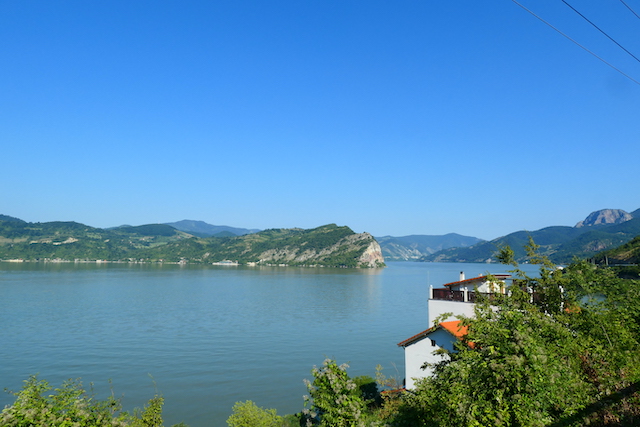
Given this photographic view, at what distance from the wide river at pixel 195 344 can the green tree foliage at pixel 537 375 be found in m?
10.2

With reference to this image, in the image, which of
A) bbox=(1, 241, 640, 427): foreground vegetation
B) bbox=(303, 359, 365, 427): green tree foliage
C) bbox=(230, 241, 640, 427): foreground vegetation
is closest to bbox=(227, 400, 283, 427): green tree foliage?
bbox=(1, 241, 640, 427): foreground vegetation

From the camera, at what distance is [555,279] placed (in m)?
19.7

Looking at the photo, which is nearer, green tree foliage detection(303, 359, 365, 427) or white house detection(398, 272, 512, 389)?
green tree foliage detection(303, 359, 365, 427)

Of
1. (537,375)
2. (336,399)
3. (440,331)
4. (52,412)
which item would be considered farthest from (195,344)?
(537,375)

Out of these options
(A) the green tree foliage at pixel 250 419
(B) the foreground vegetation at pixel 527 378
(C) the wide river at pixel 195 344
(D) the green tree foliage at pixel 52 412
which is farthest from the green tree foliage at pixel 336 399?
(C) the wide river at pixel 195 344

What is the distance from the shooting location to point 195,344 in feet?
154

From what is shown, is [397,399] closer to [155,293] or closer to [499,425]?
[499,425]

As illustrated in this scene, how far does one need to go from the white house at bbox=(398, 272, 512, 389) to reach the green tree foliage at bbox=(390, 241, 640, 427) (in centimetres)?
490

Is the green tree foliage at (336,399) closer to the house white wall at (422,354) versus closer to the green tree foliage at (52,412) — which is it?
the green tree foliage at (52,412)

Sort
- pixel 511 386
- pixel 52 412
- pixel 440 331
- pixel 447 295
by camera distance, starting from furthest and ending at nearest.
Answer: pixel 447 295 < pixel 440 331 < pixel 52 412 < pixel 511 386

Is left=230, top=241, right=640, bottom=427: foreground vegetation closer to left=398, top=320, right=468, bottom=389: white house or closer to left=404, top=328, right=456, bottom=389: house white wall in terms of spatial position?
left=398, top=320, right=468, bottom=389: white house

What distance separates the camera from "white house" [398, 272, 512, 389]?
74.1 ft

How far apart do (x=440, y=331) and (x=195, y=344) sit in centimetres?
3278

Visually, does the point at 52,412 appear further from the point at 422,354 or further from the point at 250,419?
the point at 422,354
